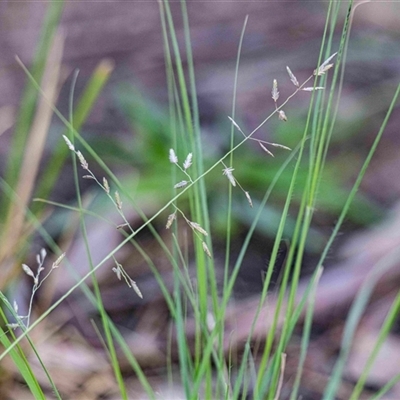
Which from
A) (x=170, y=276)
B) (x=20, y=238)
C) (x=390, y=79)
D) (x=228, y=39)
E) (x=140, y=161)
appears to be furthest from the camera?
(x=228, y=39)

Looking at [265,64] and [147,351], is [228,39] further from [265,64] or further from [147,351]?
[147,351]

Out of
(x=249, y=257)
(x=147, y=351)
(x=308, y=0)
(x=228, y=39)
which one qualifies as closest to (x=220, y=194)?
(x=249, y=257)

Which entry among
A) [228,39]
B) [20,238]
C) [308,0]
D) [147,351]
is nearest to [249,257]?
[147,351]

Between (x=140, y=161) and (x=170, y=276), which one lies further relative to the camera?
(x=140, y=161)

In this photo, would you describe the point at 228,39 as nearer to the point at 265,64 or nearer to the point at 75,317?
the point at 265,64

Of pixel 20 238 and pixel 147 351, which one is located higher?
pixel 20 238

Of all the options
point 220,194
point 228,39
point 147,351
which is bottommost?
point 147,351

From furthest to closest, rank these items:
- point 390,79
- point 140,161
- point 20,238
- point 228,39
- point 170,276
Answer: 1. point 228,39
2. point 390,79
3. point 140,161
4. point 170,276
5. point 20,238
